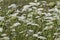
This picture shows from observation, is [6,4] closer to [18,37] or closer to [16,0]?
[16,0]

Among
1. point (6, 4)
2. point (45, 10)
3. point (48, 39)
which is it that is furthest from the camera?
point (6, 4)

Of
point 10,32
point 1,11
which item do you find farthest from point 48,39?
point 1,11

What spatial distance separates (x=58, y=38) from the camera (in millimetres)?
3572

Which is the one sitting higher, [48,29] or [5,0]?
[5,0]

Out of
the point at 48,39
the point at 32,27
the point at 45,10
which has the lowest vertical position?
the point at 48,39

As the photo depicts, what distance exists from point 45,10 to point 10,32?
1175 millimetres

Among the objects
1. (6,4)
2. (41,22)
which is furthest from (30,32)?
(6,4)

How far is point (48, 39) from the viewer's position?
3977mm

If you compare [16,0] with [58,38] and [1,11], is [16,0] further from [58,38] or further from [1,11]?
[58,38]

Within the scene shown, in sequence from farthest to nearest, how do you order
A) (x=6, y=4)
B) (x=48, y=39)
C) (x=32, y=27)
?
(x=6, y=4), (x=32, y=27), (x=48, y=39)

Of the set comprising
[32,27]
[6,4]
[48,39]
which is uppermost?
[6,4]

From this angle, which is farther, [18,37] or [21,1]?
[21,1]

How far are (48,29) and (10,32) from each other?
2.63 feet

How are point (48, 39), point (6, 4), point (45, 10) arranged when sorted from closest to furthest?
point (48, 39) → point (45, 10) → point (6, 4)
